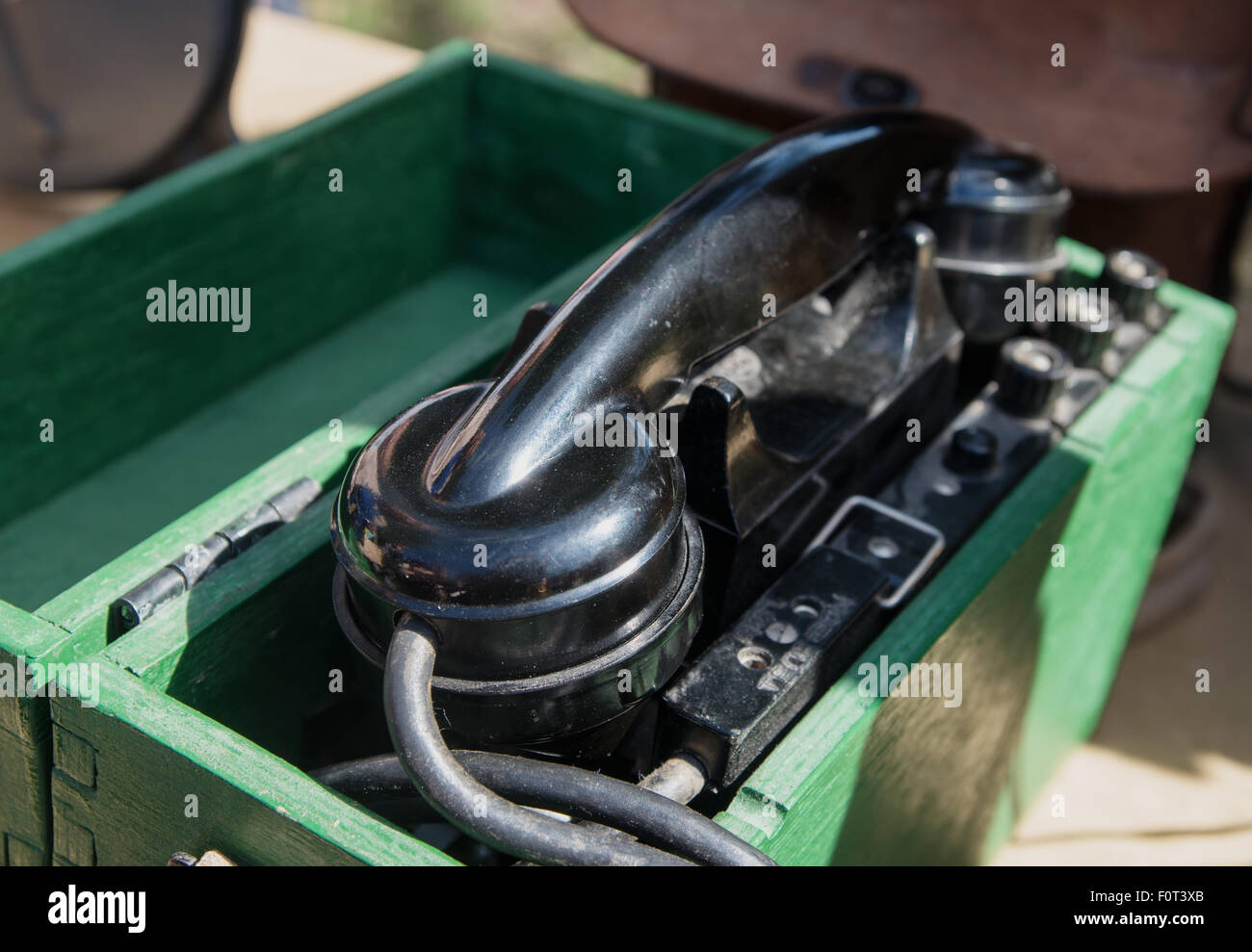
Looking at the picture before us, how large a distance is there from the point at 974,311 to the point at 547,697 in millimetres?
666

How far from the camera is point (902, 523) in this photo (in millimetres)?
1089

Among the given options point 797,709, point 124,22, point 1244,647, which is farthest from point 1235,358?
point 124,22

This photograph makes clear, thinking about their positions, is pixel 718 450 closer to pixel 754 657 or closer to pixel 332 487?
pixel 754 657

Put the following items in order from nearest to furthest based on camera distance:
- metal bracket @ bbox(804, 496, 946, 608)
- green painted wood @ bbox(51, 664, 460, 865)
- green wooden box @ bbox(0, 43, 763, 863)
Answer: green painted wood @ bbox(51, 664, 460, 865), metal bracket @ bbox(804, 496, 946, 608), green wooden box @ bbox(0, 43, 763, 863)

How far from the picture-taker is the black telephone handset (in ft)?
2.58

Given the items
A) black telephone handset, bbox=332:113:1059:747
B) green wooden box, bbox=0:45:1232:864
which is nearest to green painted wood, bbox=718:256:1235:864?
green wooden box, bbox=0:45:1232:864

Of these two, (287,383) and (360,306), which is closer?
(287,383)

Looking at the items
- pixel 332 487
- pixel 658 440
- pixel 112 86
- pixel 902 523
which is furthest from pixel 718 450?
pixel 112 86

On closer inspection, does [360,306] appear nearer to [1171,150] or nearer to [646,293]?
[646,293]

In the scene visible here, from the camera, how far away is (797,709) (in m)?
0.95

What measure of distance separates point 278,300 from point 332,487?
62 cm

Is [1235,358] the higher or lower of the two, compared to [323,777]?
lower

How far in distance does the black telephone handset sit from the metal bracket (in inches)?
0.6

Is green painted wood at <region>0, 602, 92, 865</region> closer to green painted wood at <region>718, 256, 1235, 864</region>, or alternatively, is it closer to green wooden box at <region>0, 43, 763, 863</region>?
green wooden box at <region>0, 43, 763, 863</region>
